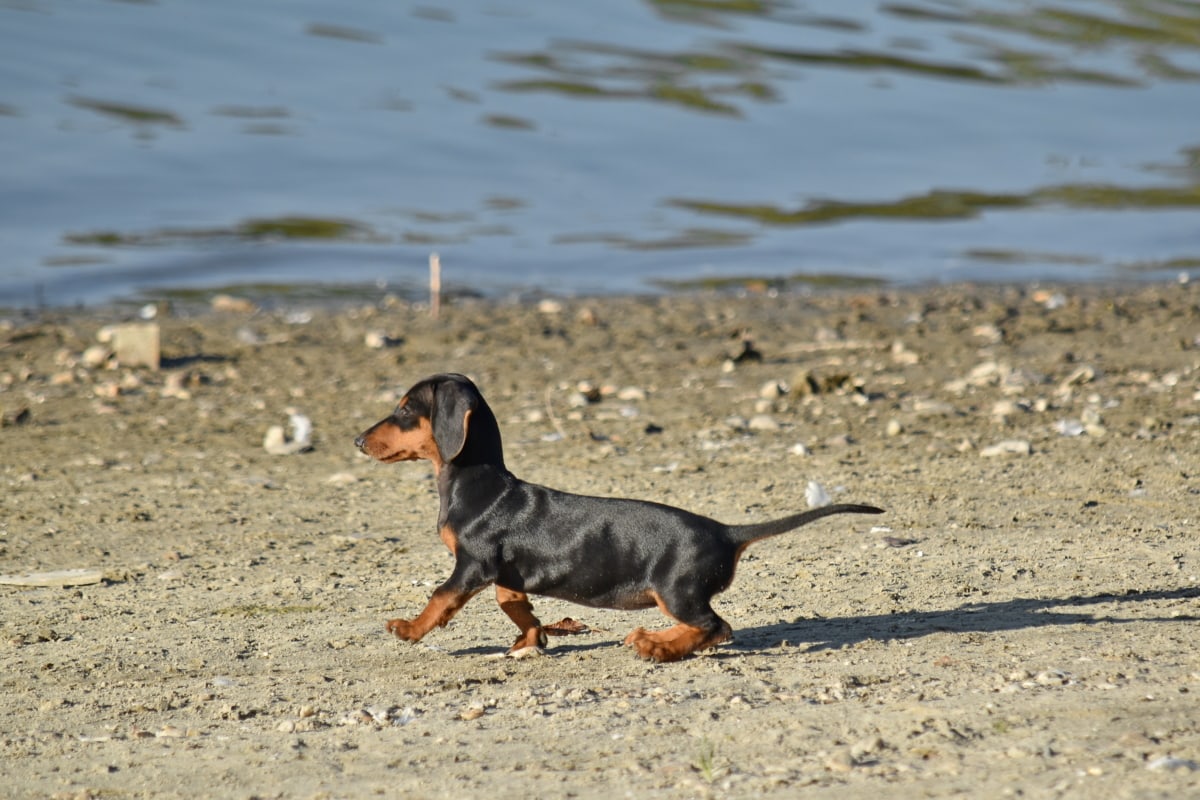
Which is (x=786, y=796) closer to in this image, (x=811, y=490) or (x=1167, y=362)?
(x=811, y=490)

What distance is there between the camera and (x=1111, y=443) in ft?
23.8

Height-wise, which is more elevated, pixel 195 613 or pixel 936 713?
pixel 936 713

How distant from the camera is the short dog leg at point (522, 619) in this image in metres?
4.80

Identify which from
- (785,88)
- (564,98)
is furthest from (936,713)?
(785,88)

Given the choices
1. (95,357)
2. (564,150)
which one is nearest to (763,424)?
(95,357)

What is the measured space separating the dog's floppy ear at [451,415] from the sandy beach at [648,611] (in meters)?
0.64

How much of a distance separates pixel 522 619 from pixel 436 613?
0.30 meters

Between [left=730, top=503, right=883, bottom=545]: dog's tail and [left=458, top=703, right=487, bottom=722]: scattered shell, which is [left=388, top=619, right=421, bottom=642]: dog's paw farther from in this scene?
[left=730, top=503, right=883, bottom=545]: dog's tail

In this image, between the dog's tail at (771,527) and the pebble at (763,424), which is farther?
the pebble at (763,424)

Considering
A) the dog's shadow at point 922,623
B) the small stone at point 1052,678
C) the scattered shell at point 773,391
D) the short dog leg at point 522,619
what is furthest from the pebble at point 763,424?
the small stone at point 1052,678

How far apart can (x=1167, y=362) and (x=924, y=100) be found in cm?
1400

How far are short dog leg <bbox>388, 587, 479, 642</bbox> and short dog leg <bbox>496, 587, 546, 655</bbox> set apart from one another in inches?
5.1

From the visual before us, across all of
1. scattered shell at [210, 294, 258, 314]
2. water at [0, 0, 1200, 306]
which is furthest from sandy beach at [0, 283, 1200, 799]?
water at [0, 0, 1200, 306]

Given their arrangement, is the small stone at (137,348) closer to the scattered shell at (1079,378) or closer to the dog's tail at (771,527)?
the scattered shell at (1079,378)
